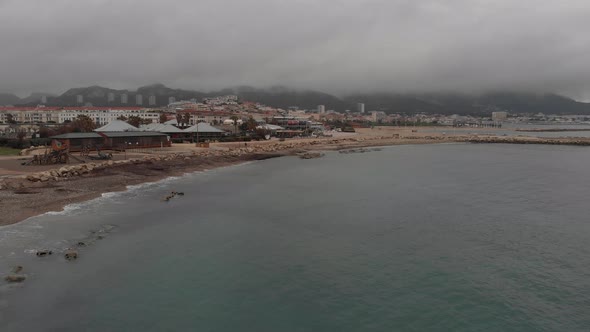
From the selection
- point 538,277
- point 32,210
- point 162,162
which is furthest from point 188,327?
point 162,162

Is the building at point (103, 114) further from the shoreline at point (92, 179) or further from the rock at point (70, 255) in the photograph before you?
the rock at point (70, 255)

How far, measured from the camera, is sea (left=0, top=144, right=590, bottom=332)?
9.73 m

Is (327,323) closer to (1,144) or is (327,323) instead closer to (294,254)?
(294,254)

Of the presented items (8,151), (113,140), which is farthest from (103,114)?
(8,151)

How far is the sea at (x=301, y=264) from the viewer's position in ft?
31.9

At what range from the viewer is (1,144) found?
1645 inches

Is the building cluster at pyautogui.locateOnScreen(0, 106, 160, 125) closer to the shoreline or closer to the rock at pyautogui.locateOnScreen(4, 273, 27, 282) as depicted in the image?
the shoreline

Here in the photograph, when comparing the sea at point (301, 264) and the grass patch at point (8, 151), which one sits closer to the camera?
the sea at point (301, 264)

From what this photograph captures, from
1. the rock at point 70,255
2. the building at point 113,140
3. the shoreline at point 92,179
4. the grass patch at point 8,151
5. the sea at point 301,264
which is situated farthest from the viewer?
the building at point 113,140

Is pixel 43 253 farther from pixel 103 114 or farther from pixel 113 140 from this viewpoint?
pixel 103 114

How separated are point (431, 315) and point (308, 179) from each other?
2153 centimetres

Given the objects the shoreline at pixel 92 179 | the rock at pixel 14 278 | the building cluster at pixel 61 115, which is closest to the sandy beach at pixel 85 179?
the shoreline at pixel 92 179

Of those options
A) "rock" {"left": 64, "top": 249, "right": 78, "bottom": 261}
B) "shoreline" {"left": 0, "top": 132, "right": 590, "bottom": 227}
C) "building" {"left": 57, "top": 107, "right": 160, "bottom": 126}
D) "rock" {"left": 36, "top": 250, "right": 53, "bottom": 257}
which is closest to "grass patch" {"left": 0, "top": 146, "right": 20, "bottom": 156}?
"shoreline" {"left": 0, "top": 132, "right": 590, "bottom": 227}

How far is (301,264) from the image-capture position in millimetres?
13000
